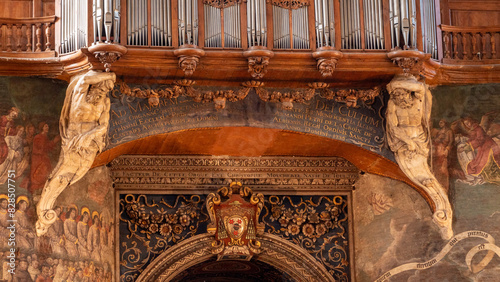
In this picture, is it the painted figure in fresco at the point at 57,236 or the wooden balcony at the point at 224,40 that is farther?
the painted figure in fresco at the point at 57,236

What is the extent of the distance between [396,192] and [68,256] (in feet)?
14.2

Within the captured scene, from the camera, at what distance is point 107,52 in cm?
1272

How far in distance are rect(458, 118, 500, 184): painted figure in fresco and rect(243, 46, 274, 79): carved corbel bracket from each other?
9.60 ft

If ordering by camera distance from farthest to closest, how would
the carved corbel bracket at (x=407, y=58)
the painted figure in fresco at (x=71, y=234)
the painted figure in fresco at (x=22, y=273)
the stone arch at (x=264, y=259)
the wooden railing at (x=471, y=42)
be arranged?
the stone arch at (x=264, y=259) → the wooden railing at (x=471, y=42) → the painted figure in fresco at (x=71, y=234) → the carved corbel bracket at (x=407, y=58) → the painted figure in fresco at (x=22, y=273)

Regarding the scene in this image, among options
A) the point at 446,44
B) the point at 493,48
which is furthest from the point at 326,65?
the point at 493,48

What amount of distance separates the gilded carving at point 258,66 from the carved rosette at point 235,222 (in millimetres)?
2107

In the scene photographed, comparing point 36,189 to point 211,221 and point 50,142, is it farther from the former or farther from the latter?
point 211,221

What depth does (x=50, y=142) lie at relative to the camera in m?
13.4

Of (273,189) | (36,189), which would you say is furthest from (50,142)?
(273,189)

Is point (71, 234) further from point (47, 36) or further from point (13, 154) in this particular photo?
point (47, 36)

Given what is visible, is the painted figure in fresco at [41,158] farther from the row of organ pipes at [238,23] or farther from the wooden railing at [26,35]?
the row of organ pipes at [238,23]

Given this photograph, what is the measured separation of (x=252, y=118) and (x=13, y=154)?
2.92 meters

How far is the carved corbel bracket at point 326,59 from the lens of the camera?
13.1 meters

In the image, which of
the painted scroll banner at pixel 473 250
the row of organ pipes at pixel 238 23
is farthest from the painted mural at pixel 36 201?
the painted scroll banner at pixel 473 250
